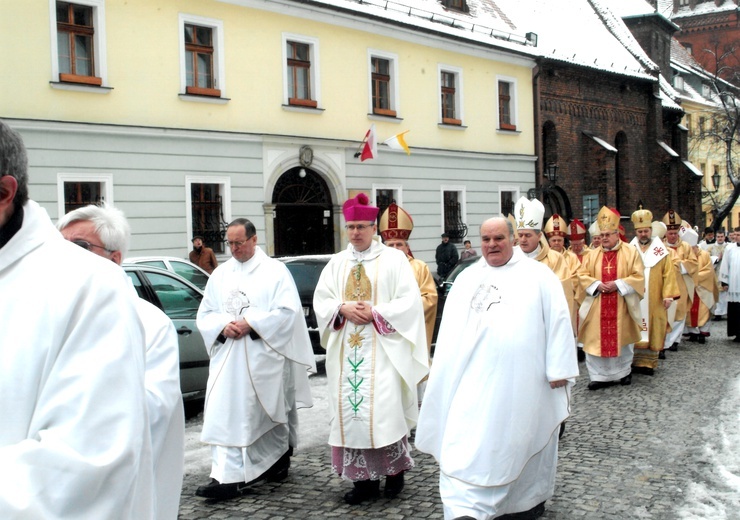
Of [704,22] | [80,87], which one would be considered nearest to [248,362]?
[80,87]

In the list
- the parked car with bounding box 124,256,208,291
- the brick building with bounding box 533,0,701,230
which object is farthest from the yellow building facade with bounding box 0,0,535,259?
the parked car with bounding box 124,256,208,291

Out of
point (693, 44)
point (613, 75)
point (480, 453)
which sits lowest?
point (480, 453)

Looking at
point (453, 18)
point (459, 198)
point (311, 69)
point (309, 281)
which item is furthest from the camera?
point (453, 18)

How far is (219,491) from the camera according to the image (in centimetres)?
577

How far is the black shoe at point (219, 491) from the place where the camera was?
5.75 m

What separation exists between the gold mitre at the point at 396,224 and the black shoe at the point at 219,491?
2598 millimetres

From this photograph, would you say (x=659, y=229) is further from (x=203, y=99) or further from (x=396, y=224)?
(x=203, y=99)

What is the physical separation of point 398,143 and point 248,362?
16.5 m

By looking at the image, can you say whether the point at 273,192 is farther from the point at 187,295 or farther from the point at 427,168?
the point at 187,295

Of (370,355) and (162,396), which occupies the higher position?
(162,396)

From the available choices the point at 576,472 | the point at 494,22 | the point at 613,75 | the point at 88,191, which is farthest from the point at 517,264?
the point at 613,75

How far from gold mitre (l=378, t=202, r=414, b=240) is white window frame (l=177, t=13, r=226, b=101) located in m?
11.8

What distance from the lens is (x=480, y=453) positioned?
477 cm

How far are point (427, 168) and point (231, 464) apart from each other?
61.2 feet
